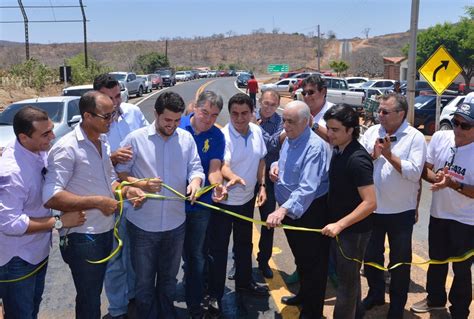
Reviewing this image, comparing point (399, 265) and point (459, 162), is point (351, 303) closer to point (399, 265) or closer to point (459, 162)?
point (399, 265)

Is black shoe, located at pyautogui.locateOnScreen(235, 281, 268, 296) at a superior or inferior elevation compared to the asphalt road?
superior

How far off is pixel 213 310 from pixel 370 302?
1468 mm

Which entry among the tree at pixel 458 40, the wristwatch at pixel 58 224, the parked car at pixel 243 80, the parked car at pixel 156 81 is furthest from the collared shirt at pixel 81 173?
the parked car at pixel 243 80

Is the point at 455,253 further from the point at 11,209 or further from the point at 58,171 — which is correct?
the point at 11,209

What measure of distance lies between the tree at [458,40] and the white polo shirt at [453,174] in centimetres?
3710

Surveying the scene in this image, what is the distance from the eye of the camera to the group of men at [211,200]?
2871mm

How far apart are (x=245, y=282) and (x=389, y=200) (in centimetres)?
161

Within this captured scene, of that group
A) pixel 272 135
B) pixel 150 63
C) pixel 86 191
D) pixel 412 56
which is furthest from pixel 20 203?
pixel 150 63

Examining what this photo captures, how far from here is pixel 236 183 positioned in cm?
386

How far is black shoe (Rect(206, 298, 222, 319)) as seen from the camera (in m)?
4.02

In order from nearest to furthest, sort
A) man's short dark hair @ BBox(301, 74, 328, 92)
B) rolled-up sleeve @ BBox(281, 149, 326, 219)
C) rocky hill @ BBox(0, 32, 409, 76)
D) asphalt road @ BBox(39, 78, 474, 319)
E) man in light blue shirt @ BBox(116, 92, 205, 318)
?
man in light blue shirt @ BBox(116, 92, 205, 318) → rolled-up sleeve @ BBox(281, 149, 326, 219) → asphalt road @ BBox(39, 78, 474, 319) → man's short dark hair @ BBox(301, 74, 328, 92) → rocky hill @ BBox(0, 32, 409, 76)

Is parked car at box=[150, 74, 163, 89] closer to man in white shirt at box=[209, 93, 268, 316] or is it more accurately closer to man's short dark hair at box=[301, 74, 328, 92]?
man's short dark hair at box=[301, 74, 328, 92]

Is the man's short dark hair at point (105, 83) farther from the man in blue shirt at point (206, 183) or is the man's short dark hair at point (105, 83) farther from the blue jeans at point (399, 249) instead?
the blue jeans at point (399, 249)

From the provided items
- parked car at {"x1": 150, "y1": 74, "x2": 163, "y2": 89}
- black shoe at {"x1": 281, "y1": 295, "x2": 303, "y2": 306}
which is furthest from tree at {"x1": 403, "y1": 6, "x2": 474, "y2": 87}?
black shoe at {"x1": 281, "y1": 295, "x2": 303, "y2": 306}
